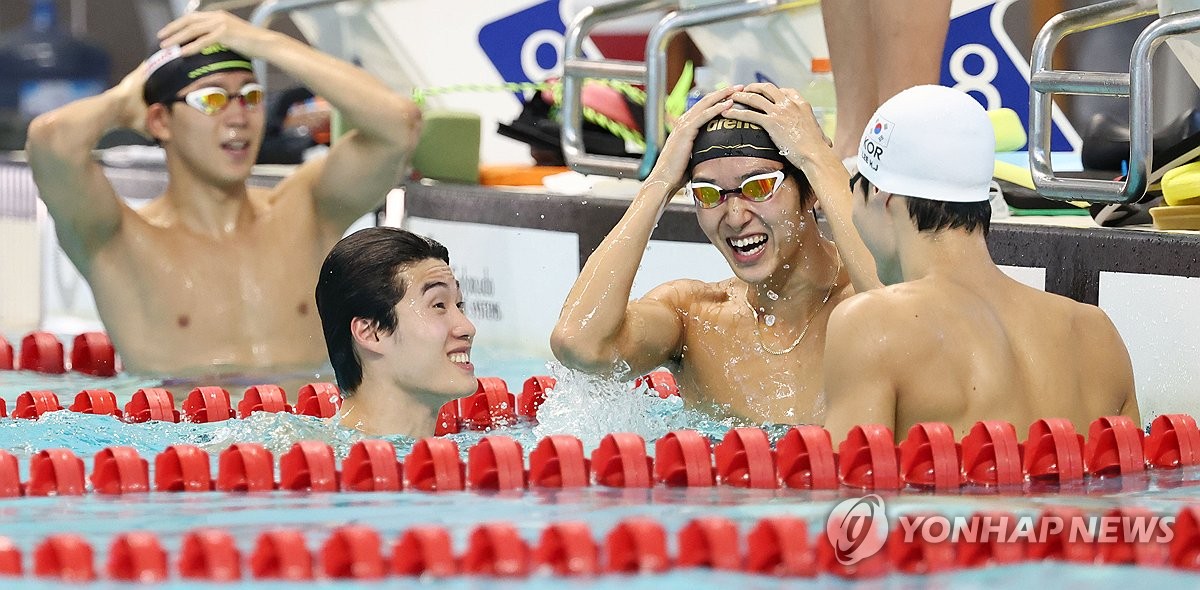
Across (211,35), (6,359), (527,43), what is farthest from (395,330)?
(527,43)

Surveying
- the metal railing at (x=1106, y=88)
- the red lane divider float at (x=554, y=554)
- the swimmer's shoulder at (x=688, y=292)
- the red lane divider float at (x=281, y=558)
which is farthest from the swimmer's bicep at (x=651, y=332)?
the red lane divider float at (x=281, y=558)

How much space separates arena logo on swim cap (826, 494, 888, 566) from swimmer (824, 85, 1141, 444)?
0.20m

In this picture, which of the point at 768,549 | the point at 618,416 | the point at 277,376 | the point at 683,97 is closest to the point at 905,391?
the point at 768,549

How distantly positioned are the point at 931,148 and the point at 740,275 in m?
0.71

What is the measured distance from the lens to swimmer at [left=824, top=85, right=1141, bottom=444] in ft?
9.38

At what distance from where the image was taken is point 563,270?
5.56m

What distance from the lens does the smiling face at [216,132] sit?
472 cm

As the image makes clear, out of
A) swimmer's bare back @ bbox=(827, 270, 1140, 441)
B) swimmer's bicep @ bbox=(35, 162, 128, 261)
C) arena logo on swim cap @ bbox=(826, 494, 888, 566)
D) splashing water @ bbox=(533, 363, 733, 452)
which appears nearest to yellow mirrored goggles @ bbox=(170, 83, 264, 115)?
swimmer's bicep @ bbox=(35, 162, 128, 261)

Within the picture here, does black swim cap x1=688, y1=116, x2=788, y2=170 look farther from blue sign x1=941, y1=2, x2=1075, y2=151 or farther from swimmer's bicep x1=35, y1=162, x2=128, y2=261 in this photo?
blue sign x1=941, y1=2, x2=1075, y2=151

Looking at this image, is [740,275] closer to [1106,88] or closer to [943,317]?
[943,317]

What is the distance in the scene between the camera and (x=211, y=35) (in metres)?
4.55

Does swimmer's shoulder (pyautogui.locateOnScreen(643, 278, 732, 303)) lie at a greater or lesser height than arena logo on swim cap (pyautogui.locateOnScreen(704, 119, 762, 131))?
lesser

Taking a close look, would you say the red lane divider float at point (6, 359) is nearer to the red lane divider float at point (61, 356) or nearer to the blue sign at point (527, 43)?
the red lane divider float at point (61, 356)

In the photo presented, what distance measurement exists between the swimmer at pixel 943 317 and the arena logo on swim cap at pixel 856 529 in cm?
20
